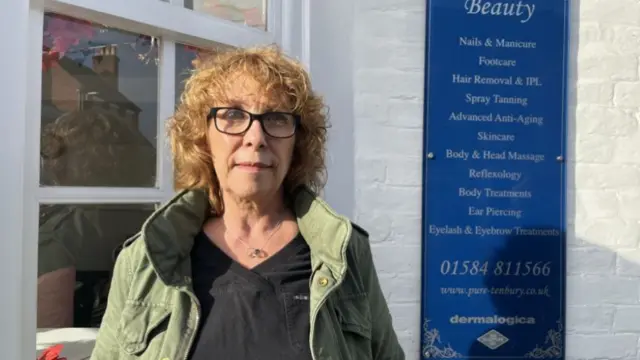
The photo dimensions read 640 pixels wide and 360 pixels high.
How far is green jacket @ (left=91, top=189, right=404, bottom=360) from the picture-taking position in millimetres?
1361

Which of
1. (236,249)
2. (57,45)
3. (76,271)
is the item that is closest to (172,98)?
(57,45)

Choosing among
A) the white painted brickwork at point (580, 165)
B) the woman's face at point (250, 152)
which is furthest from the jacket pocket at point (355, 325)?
the white painted brickwork at point (580, 165)

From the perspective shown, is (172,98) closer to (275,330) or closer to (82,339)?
(82,339)

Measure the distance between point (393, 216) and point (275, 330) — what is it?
95cm

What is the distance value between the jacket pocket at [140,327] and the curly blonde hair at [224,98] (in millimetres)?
295

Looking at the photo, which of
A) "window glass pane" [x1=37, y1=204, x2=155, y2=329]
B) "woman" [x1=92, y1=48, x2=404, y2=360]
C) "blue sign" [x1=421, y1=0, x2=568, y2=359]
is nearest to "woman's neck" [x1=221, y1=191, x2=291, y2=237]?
"woman" [x1=92, y1=48, x2=404, y2=360]

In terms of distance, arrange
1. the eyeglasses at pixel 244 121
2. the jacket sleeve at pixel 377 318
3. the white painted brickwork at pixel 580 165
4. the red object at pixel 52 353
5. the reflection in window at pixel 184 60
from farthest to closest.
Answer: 1. the white painted brickwork at pixel 580 165
2. the reflection in window at pixel 184 60
3. the red object at pixel 52 353
4. the jacket sleeve at pixel 377 318
5. the eyeglasses at pixel 244 121

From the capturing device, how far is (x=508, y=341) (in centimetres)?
230

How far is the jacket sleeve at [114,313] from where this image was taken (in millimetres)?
1426

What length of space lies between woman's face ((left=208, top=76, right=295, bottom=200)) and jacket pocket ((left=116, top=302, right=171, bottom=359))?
31 centimetres

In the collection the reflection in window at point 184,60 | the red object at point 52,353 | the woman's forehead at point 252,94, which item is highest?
the reflection in window at point 184,60

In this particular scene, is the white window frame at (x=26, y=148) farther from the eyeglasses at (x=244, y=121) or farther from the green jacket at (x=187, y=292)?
the eyeglasses at (x=244, y=121)

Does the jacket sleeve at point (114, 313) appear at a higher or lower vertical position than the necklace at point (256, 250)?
lower

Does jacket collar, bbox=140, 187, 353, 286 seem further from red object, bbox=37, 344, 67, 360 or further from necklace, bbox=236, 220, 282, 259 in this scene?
red object, bbox=37, 344, 67, 360
